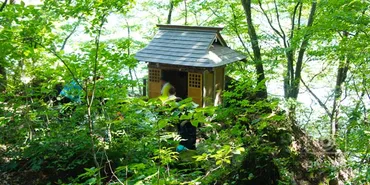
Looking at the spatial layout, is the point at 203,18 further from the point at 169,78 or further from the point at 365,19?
the point at 365,19

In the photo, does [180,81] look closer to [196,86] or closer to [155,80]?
[155,80]

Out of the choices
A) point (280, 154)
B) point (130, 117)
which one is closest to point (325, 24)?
point (280, 154)

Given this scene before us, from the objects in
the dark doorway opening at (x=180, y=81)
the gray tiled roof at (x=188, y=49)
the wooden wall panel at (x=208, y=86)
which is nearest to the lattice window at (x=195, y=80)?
the wooden wall panel at (x=208, y=86)

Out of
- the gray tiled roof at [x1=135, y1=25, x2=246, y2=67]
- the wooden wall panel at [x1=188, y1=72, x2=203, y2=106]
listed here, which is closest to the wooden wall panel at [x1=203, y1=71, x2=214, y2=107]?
the wooden wall panel at [x1=188, y1=72, x2=203, y2=106]

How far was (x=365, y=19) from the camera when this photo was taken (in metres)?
7.28

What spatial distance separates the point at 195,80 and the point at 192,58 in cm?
69

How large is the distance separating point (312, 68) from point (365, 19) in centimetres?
1075

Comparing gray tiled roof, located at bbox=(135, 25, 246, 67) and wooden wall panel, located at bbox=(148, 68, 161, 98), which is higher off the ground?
gray tiled roof, located at bbox=(135, 25, 246, 67)

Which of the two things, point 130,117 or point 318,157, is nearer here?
point 130,117

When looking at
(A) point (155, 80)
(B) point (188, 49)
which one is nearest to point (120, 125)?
(B) point (188, 49)

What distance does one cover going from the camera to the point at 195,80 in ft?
32.2

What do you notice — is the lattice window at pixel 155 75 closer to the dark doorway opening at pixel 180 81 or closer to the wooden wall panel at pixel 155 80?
the wooden wall panel at pixel 155 80

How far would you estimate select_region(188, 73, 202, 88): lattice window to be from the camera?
32.1ft

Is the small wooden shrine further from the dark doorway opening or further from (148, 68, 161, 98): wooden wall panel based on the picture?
the dark doorway opening
